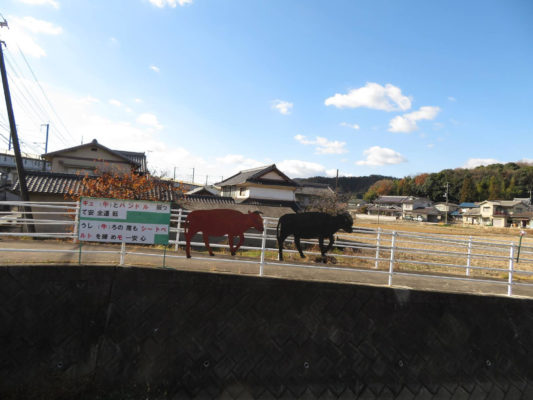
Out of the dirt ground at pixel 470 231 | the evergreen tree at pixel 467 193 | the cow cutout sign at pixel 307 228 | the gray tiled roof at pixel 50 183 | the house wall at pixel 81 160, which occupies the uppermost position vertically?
the evergreen tree at pixel 467 193

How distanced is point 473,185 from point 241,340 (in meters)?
95.3

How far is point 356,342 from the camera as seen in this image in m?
5.75

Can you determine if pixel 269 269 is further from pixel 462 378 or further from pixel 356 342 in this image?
pixel 462 378

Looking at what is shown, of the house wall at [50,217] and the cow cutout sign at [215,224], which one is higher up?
the cow cutout sign at [215,224]

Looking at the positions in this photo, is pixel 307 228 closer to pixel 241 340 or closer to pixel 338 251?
pixel 241 340

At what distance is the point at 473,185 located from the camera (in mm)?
83312

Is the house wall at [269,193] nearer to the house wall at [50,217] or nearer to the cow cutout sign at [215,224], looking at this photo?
the house wall at [50,217]

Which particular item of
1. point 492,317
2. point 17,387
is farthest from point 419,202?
→ point 17,387

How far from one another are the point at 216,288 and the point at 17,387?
3371mm

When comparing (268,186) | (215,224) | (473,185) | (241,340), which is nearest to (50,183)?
(215,224)

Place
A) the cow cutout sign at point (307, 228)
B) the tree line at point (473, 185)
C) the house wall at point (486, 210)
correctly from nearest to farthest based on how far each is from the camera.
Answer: the cow cutout sign at point (307, 228) < the house wall at point (486, 210) < the tree line at point (473, 185)

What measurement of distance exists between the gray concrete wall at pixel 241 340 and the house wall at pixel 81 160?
20.5 meters

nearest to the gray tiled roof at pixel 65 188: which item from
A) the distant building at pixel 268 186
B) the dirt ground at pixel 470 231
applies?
the distant building at pixel 268 186

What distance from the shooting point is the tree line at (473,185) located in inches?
3098
